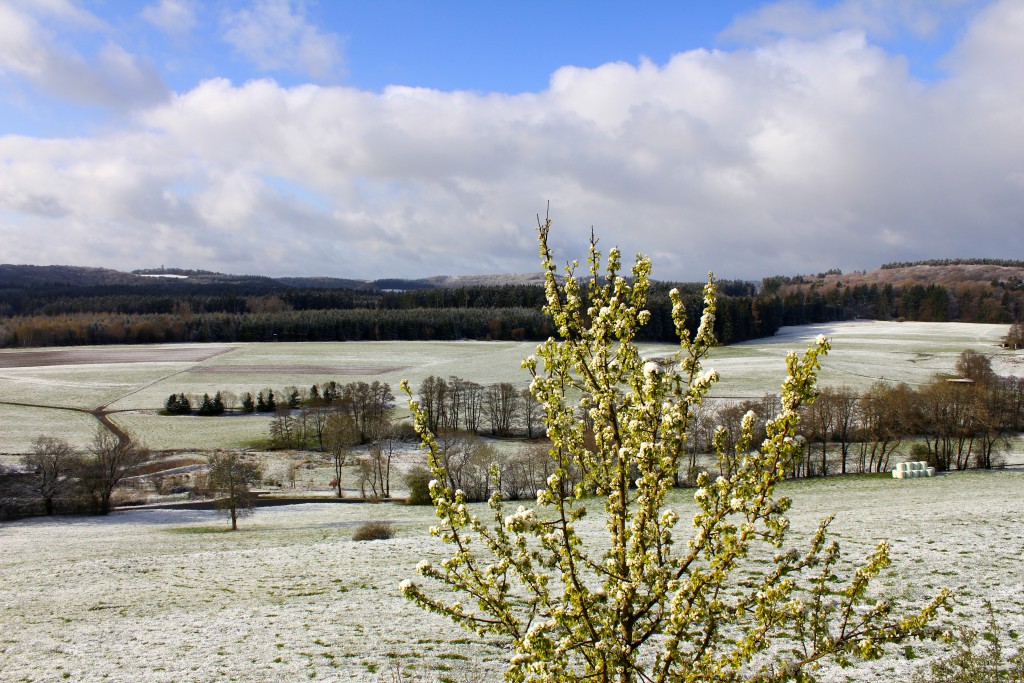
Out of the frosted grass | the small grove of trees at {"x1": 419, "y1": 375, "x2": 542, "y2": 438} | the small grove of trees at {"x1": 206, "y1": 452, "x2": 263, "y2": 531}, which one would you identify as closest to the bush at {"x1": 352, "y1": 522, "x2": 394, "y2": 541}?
the small grove of trees at {"x1": 206, "y1": 452, "x2": 263, "y2": 531}

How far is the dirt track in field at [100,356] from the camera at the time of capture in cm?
11712

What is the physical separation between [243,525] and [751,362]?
8489 centimetres

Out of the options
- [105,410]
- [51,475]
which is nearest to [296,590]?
[51,475]

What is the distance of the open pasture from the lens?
75500 millimetres

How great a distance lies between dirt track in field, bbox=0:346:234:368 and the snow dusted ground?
3608 inches

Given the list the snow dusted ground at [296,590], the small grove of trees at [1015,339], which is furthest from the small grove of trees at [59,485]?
the small grove of trees at [1015,339]

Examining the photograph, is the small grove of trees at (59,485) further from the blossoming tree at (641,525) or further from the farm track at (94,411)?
the blossoming tree at (641,525)

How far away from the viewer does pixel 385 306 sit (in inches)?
7785

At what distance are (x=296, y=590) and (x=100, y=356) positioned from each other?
412 feet

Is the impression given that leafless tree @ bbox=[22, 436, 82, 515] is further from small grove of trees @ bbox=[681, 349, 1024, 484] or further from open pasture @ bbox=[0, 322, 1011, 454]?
small grove of trees @ bbox=[681, 349, 1024, 484]

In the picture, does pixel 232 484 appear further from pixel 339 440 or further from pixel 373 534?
pixel 339 440

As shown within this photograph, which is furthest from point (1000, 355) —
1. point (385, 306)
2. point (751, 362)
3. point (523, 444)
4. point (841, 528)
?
point (385, 306)

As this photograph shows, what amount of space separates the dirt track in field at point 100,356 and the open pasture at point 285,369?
20 cm

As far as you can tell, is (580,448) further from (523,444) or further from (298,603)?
(523,444)
